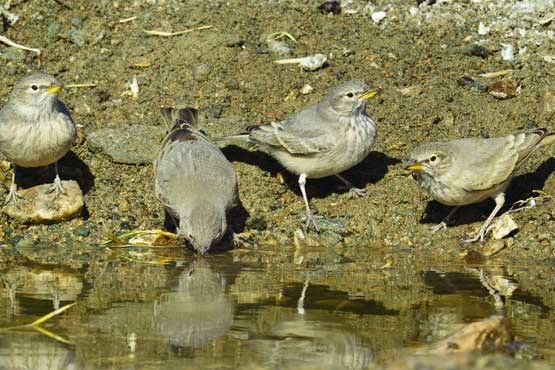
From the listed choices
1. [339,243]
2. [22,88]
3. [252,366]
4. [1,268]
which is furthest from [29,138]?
[252,366]

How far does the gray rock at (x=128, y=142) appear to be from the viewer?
10.2 meters

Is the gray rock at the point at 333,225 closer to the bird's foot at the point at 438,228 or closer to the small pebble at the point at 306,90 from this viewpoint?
the bird's foot at the point at 438,228

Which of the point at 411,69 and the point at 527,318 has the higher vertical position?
the point at 411,69

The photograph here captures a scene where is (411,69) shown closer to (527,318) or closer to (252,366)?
(527,318)

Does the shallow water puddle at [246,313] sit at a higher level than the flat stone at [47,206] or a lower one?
lower

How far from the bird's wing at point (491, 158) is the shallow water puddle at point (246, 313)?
937mm

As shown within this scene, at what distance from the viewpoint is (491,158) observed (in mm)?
9117

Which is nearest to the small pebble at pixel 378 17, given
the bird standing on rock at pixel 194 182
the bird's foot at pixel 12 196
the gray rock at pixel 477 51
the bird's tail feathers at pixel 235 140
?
the gray rock at pixel 477 51

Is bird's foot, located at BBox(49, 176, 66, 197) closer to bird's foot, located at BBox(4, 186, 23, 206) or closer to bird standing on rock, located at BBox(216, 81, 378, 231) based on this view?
bird's foot, located at BBox(4, 186, 23, 206)

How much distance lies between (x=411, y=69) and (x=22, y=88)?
449cm

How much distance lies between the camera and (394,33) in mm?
11914

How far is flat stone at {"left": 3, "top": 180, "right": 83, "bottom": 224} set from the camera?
31.0 ft

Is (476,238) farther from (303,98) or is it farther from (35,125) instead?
(35,125)

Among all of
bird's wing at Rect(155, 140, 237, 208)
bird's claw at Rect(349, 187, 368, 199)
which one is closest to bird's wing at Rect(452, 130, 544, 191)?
bird's claw at Rect(349, 187, 368, 199)
